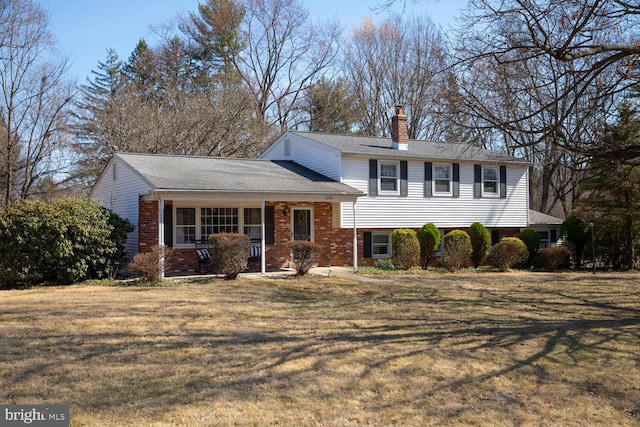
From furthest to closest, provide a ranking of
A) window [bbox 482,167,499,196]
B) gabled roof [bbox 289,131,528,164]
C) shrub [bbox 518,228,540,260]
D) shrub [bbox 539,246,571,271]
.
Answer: window [bbox 482,167,499,196] < shrub [bbox 518,228,540,260] < shrub [bbox 539,246,571,271] < gabled roof [bbox 289,131,528,164]

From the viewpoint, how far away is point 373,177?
20609 mm

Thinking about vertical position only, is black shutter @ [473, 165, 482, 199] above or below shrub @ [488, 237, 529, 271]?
above

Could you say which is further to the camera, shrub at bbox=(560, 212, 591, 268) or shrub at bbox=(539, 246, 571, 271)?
shrub at bbox=(560, 212, 591, 268)

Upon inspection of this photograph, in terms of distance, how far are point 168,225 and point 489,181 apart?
13398 millimetres

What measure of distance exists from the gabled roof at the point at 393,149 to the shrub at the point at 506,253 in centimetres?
334

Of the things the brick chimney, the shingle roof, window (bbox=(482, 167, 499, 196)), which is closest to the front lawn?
the shingle roof

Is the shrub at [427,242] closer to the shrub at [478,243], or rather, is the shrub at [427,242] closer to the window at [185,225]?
the shrub at [478,243]

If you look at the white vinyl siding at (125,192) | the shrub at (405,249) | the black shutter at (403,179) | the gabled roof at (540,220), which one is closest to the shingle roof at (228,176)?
the white vinyl siding at (125,192)

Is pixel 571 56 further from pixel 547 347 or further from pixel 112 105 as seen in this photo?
pixel 112 105

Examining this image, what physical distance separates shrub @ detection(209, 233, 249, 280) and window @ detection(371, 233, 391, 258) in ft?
23.6

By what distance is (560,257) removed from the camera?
2123 centimetres

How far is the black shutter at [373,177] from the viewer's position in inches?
809

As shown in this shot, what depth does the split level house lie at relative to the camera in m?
16.9

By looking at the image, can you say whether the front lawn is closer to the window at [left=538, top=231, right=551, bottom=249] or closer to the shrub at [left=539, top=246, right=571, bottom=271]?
the shrub at [left=539, top=246, right=571, bottom=271]
